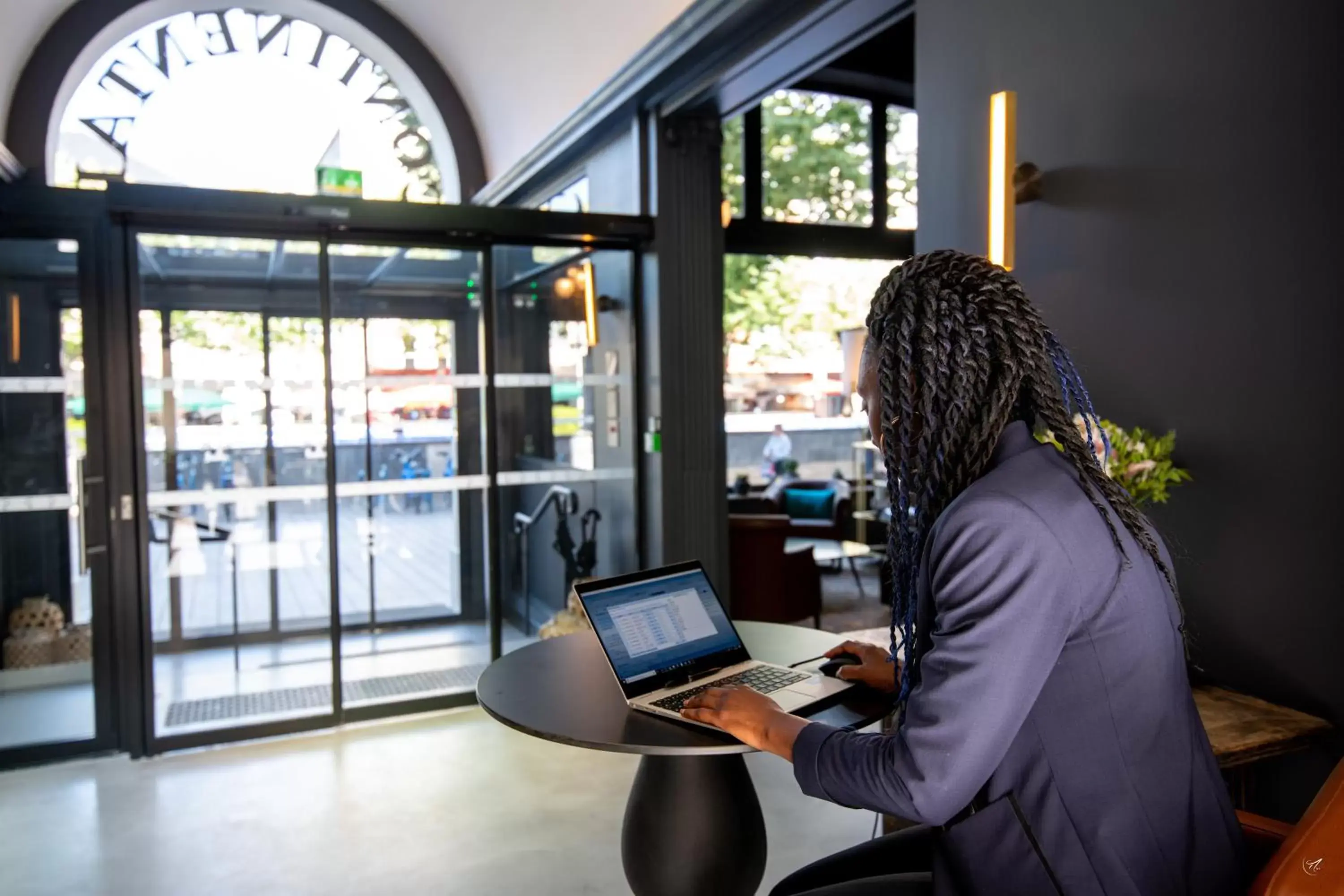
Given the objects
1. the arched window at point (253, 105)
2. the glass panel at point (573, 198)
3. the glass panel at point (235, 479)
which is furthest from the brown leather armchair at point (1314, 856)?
the arched window at point (253, 105)

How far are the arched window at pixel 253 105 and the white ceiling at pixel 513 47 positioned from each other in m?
0.16

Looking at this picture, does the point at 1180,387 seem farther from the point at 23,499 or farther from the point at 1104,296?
the point at 23,499

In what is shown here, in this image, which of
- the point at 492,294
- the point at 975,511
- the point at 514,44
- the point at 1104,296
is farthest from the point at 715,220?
the point at 975,511

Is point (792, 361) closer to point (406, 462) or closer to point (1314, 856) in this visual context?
point (406, 462)

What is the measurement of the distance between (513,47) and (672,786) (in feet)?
16.9

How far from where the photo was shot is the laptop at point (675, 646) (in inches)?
73.1

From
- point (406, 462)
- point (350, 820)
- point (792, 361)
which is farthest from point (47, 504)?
point (792, 361)

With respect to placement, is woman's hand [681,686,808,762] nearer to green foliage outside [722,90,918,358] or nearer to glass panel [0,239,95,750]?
glass panel [0,239,95,750]

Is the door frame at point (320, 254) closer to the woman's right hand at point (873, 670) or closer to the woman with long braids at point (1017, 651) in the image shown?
the woman's right hand at point (873, 670)

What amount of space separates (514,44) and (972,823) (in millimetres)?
5738

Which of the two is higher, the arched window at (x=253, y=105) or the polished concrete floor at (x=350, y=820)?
the arched window at (x=253, y=105)

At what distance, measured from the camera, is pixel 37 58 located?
18.9 feet

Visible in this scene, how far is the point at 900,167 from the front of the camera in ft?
21.2

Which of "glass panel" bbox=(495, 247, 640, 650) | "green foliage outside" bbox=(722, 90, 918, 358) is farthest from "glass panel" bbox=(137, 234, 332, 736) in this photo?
"green foliage outside" bbox=(722, 90, 918, 358)
